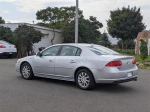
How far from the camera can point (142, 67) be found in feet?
47.3

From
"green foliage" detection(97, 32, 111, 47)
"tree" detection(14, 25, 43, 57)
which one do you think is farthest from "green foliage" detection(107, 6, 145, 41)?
"tree" detection(14, 25, 43, 57)

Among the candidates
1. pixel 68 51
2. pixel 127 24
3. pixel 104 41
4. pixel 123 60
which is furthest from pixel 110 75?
pixel 104 41

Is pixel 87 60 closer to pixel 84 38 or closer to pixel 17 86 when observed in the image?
pixel 17 86

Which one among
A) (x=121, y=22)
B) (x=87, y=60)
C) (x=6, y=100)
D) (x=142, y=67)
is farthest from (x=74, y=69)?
(x=121, y=22)

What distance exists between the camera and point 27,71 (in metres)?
9.46

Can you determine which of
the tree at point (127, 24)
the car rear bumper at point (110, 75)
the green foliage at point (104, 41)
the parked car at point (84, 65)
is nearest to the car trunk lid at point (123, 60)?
the parked car at point (84, 65)

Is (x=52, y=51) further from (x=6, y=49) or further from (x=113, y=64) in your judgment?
(x=6, y=49)

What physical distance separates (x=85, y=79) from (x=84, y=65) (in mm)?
434

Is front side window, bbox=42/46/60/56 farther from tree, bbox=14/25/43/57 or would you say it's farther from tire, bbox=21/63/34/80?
tree, bbox=14/25/43/57

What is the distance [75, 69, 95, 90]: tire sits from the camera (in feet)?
24.6

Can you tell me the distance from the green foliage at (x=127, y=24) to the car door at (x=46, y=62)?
27.8 metres

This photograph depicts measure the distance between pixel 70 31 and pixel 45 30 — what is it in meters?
2.97

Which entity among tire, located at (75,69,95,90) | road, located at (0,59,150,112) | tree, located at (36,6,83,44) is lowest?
road, located at (0,59,150,112)

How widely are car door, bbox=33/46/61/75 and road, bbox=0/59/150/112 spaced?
1.45ft
